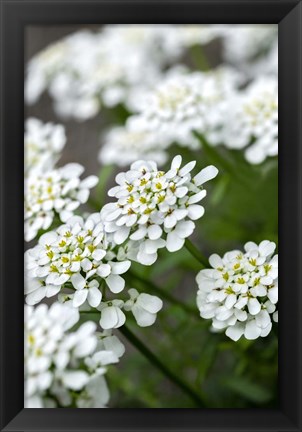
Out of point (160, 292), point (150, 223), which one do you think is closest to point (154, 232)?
point (150, 223)

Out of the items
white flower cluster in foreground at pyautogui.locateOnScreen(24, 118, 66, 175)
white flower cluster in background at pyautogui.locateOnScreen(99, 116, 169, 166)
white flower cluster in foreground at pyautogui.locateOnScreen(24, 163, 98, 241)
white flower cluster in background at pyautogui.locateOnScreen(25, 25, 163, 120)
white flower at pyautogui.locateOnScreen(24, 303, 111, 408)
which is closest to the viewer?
white flower at pyautogui.locateOnScreen(24, 303, 111, 408)

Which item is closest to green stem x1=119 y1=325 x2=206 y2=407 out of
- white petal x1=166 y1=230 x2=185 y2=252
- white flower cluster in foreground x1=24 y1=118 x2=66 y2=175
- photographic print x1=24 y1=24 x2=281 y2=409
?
photographic print x1=24 y1=24 x2=281 y2=409

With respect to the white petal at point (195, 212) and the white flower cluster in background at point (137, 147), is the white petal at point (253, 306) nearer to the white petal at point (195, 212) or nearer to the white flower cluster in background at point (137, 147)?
the white petal at point (195, 212)

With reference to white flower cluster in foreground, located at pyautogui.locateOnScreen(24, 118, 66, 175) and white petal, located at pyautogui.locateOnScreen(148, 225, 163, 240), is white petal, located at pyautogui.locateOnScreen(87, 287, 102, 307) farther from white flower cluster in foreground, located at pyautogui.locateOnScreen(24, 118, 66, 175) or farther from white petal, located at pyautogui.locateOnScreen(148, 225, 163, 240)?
white flower cluster in foreground, located at pyautogui.locateOnScreen(24, 118, 66, 175)

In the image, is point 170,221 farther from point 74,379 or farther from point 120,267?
point 74,379
